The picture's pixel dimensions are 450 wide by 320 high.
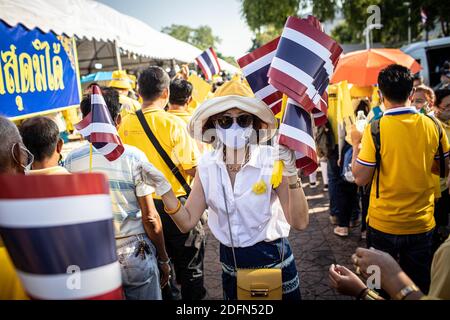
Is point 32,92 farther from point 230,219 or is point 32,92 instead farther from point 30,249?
point 30,249

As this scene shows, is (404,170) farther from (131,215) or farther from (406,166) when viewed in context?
(131,215)

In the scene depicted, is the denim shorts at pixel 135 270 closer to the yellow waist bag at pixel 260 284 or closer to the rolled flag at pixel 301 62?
the yellow waist bag at pixel 260 284

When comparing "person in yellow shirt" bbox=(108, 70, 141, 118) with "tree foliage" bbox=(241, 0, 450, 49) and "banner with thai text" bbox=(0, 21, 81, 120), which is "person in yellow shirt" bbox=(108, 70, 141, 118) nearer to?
"banner with thai text" bbox=(0, 21, 81, 120)

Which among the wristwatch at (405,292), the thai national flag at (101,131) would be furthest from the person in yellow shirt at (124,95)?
the wristwatch at (405,292)

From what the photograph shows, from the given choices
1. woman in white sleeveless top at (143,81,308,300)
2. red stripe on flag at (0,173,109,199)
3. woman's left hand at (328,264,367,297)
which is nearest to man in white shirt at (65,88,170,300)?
woman in white sleeveless top at (143,81,308,300)

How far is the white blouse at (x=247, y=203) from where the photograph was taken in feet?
6.24

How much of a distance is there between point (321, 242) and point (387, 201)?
2169mm

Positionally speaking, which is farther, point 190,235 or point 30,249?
point 190,235

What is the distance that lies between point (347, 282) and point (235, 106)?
3.46 feet

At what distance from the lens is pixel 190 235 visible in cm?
299

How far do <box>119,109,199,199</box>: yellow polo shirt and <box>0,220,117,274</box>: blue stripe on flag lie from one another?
2002mm

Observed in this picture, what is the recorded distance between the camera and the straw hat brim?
190 centimetres
